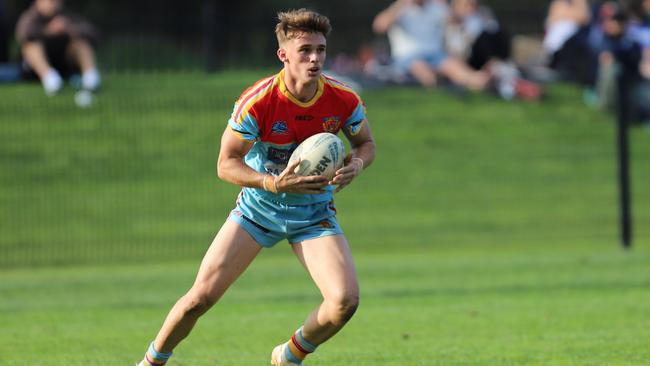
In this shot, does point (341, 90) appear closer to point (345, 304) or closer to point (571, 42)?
point (345, 304)

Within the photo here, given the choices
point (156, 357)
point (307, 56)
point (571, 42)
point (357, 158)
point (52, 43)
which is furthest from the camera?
point (571, 42)

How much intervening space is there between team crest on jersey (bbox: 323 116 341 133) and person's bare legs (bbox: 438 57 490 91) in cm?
1465

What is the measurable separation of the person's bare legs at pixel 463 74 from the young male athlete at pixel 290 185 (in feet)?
47.4

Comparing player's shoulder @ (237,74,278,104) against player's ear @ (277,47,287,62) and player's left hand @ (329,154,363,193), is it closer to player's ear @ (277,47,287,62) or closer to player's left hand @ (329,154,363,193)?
player's ear @ (277,47,287,62)

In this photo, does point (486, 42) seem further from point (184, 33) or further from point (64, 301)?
point (64, 301)

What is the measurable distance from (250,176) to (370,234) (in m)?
11.2

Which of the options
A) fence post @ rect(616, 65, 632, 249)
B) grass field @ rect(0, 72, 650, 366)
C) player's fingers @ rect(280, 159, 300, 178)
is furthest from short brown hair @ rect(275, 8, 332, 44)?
fence post @ rect(616, 65, 632, 249)

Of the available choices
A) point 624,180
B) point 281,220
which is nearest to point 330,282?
point 281,220

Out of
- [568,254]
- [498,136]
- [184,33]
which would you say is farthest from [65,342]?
[184,33]

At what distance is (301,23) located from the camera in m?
7.14

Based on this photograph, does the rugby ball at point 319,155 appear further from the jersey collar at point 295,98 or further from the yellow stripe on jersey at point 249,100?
the yellow stripe on jersey at point 249,100

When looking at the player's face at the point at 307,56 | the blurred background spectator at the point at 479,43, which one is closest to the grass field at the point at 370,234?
the blurred background spectator at the point at 479,43

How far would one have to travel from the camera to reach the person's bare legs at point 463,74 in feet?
71.4

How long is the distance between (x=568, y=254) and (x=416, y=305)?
17.0 ft
